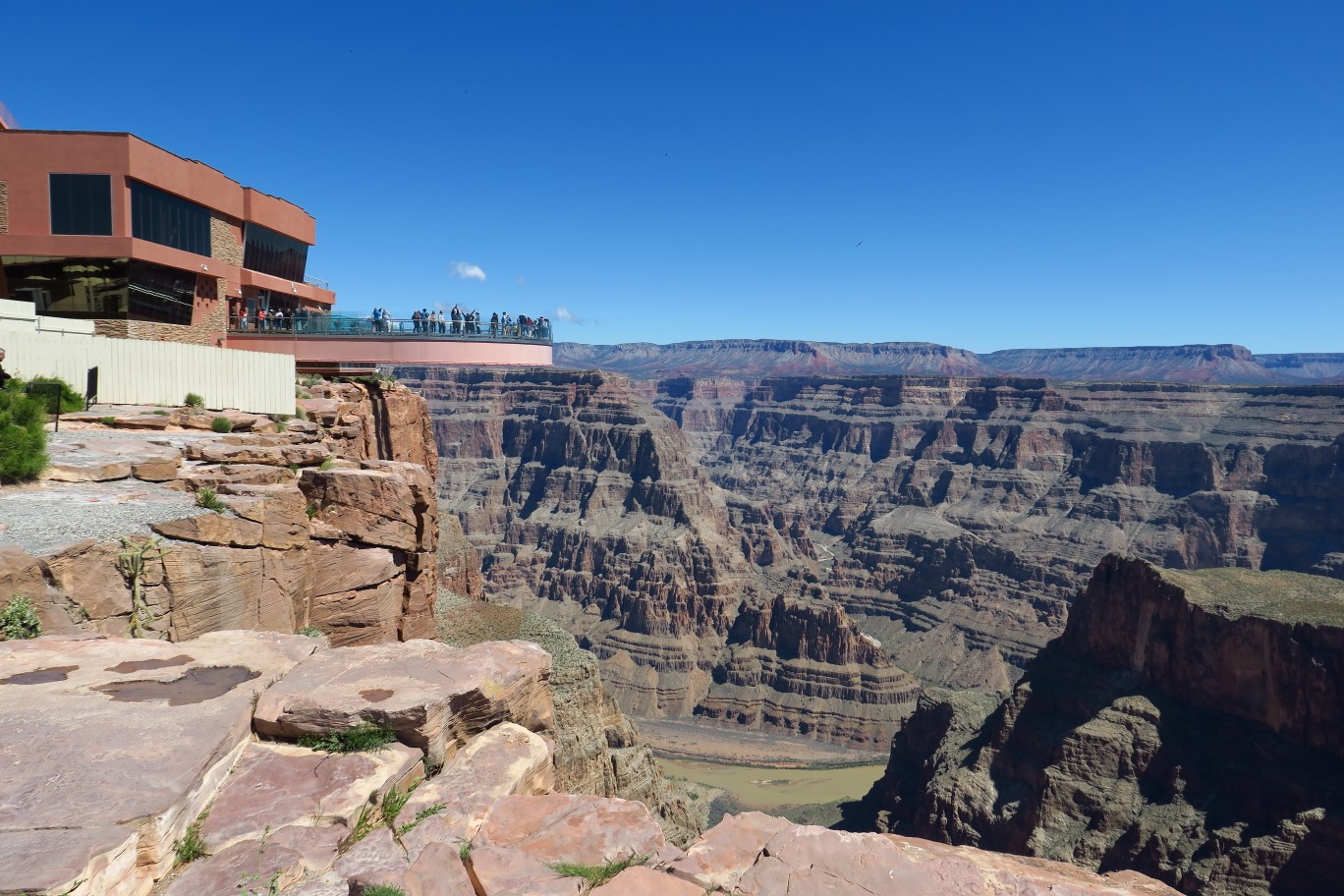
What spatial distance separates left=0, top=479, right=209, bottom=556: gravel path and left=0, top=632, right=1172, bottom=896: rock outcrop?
2.37m

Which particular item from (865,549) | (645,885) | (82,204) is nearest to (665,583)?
(865,549)

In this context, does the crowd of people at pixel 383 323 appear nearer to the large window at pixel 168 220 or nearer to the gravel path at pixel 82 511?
the large window at pixel 168 220

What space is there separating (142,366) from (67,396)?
6.87ft

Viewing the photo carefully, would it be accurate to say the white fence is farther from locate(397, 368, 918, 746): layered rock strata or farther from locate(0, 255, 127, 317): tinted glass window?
locate(397, 368, 918, 746): layered rock strata

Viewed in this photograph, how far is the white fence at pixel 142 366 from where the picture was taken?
1948cm

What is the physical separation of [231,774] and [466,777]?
2379 millimetres

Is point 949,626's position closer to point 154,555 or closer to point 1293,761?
point 1293,761

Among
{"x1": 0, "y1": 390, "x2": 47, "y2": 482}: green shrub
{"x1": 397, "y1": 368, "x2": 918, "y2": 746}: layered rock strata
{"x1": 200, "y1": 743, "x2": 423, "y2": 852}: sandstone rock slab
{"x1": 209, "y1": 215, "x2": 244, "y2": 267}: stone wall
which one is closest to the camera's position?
{"x1": 200, "y1": 743, "x2": 423, "y2": 852}: sandstone rock slab

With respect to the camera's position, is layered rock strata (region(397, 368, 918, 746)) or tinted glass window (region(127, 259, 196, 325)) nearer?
tinted glass window (region(127, 259, 196, 325))

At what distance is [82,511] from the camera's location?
13.4 meters

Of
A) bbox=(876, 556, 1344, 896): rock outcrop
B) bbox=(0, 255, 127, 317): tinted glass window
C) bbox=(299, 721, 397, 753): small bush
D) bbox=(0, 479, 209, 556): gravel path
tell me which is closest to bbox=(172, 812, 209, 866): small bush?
bbox=(299, 721, 397, 753): small bush

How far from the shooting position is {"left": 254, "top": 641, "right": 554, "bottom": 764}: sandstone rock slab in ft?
30.1

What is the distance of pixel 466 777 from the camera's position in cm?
922

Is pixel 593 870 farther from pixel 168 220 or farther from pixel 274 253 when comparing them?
pixel 274 253
